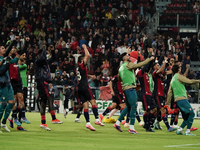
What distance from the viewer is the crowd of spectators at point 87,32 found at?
2828 cm

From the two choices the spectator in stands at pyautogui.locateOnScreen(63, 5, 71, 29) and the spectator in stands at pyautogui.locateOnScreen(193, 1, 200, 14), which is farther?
the spectator in stands at pyautogui.locateOnScreen(63, 5, 71, 29)

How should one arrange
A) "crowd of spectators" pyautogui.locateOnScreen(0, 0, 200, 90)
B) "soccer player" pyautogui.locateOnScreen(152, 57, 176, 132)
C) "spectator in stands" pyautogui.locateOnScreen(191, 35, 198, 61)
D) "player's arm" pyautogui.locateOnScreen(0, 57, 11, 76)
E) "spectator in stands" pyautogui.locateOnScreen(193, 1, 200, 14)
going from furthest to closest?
1. "spectator in stands" pyautogui.locateOnScreen(193, 1, 200, 14)
2. "spectator in stands" pyautogui.locateOnScreen(191, 35, 198, 61)
3. "crowd of spectators" pyautogui.locateOnScreen(0, 0, 200, 90)
4. "soccer player" pyautogui.locateOnScreen(152, 57, 176, 132)
5. "player's arm" pyautogui.locateOnScreen(0, 57, 11, 76)

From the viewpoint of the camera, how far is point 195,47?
29672 mm

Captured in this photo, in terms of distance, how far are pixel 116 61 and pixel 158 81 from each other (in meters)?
12.4

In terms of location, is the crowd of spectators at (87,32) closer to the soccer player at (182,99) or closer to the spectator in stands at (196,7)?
the spectator in stands at (196,7)

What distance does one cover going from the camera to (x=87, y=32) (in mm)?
31875

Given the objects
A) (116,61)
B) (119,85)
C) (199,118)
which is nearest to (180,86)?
(119,85)

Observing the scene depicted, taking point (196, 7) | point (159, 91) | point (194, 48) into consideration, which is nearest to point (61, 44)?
point (194, 48)

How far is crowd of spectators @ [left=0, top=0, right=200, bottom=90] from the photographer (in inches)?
1113

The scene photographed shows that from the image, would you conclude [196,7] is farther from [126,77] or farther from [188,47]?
[126,77]

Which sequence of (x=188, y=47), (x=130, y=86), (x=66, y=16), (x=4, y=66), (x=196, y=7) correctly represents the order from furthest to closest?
(x=66, y=16) < (x=196, y=7) < (x=188, y=47) < (x=130, y=86) < (x=4, y=66)

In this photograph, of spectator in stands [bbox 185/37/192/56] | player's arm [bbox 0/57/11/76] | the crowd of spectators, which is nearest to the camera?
player's arm [bbox 0/57/11/76]

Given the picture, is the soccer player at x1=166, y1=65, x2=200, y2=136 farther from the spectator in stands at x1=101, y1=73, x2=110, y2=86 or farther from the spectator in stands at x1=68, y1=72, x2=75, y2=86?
the spectator in stands at x1=68, y1=72, x2=75, y2=86

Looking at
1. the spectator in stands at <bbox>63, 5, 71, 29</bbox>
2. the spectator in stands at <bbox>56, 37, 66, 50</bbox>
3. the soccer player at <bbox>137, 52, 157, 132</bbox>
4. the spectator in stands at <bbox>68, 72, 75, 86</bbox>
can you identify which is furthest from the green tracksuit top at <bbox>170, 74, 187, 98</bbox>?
the spectator in stands at <bbox>63, 5, 71, 29</bbox>
